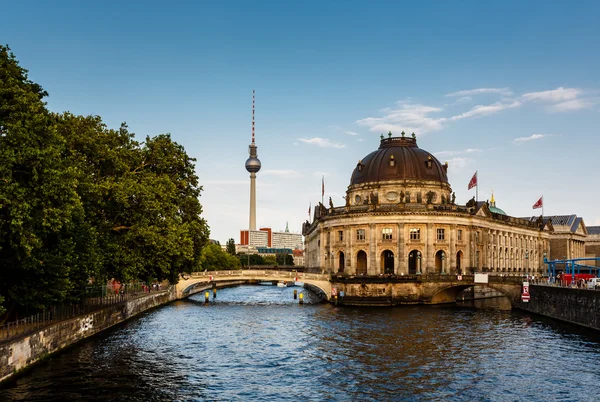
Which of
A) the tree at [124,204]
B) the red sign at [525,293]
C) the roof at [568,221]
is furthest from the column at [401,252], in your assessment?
the roof at [568,221]

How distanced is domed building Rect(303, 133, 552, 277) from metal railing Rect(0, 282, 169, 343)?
42.3 m

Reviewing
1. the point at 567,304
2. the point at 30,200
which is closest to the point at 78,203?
the point at 30,200

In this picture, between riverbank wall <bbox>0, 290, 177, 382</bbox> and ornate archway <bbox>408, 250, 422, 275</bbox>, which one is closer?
riverbank wall <bbox>0, 290, 177, 382</bbox>

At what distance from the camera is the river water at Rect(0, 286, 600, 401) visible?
38.2m

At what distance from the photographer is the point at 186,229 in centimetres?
6400

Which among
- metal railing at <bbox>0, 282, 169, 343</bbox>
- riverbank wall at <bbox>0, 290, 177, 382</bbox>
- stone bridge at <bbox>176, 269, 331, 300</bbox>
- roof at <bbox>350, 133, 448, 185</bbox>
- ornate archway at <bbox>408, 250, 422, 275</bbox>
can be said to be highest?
roof at <bbox>350, 133, 448, 185</bbox>

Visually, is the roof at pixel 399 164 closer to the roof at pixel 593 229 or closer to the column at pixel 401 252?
the column at pixel 401 252

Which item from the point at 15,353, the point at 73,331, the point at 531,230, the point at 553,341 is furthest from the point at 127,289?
the point at 531,230

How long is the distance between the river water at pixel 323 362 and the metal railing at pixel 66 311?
2.78 metres

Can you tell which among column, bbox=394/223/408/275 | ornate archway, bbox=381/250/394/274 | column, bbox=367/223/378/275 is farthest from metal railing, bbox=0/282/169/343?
ornate archway, bbox=381/250/394/274

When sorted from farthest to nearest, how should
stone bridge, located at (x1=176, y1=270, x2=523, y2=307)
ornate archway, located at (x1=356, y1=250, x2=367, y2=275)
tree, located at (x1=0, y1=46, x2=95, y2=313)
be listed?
ornate archway, located at (x1=356, y1=250, x2=367, y2=275)
stone bridge, located at (x1=176, y1=270, x2=523, y2=307)
tree, located at (x1=0, y1=46, x2=95, y2=313)

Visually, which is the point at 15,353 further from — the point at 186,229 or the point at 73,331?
the point at 186,229

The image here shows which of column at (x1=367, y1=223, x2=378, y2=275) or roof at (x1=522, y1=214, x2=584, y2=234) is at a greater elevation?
roof at (x1=522, y1=214, x2=584, y2=234)

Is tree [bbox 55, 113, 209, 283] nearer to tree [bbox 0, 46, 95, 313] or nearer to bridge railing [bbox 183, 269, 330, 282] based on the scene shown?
tree [bbox 0, 46, 95, 313]
